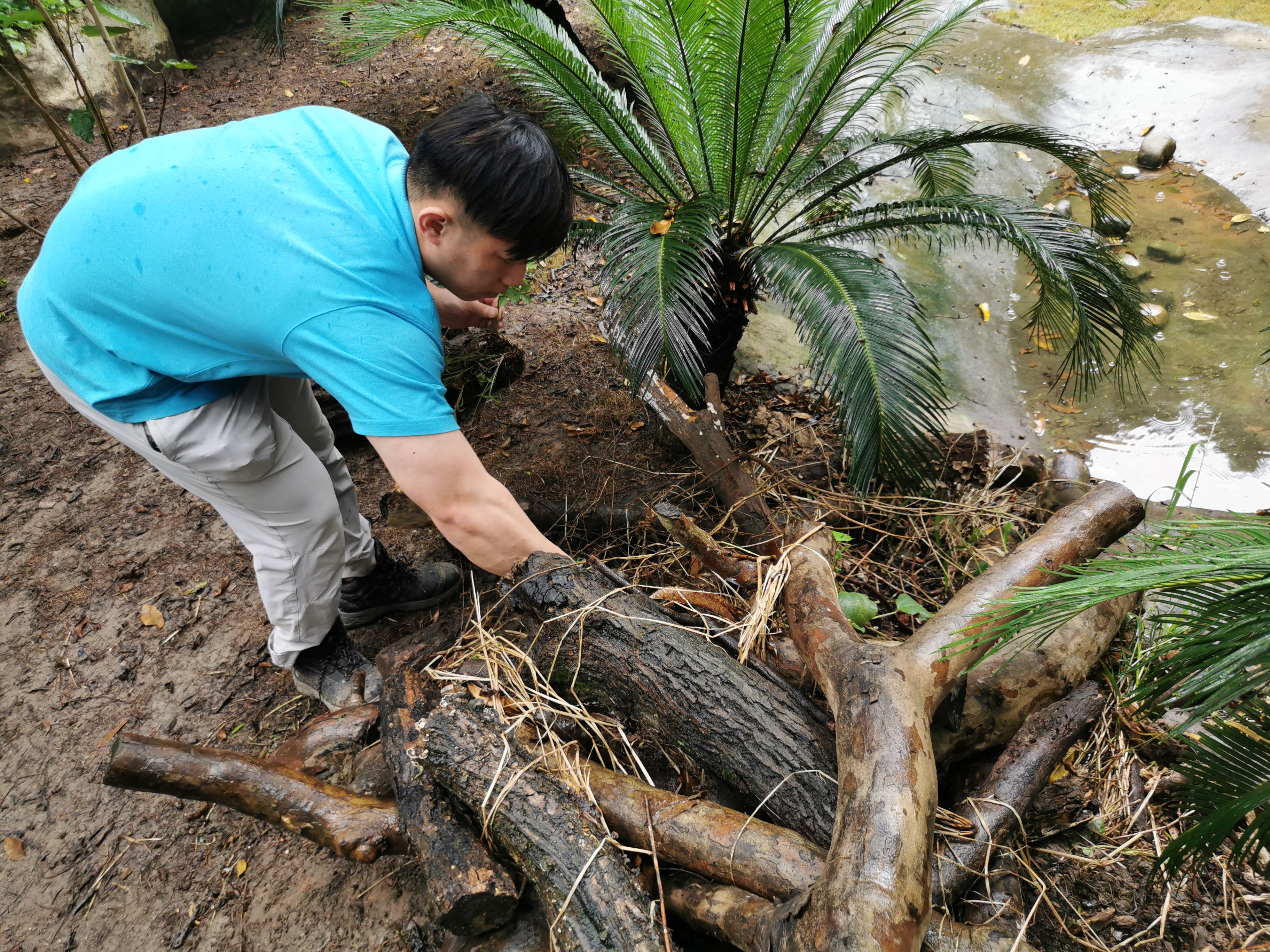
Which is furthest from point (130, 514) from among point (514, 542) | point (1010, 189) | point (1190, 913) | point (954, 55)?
point (954, 55)

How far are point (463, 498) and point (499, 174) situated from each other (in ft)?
2.23

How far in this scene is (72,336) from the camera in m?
1.71

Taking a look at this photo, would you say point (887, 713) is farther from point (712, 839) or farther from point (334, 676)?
point (334, 676)

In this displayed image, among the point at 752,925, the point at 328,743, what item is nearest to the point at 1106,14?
the point at 752,925

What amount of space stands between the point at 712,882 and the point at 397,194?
163 centimetres

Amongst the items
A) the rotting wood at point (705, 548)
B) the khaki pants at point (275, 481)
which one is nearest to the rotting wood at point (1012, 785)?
the rotting wood at point (705, 548)

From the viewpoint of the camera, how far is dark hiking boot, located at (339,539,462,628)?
102 inches

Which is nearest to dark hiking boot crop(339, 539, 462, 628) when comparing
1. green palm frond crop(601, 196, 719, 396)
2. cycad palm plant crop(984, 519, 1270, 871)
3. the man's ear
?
green palm frond crop(601, 196, 719, 396)

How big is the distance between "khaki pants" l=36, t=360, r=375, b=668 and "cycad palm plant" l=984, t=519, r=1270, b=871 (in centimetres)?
176

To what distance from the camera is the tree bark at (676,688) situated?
1.63 meters

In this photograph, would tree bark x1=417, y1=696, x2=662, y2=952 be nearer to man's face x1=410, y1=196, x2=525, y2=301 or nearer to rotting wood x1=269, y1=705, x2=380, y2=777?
rotting wood x1=269, y1=705, x2=380, y2=777

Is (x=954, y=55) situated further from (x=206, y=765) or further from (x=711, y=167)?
(x=206, y=765)

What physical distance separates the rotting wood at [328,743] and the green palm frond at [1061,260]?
2.61 metres

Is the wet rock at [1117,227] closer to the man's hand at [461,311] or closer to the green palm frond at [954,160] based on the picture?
the green palm frond at [954,160]
